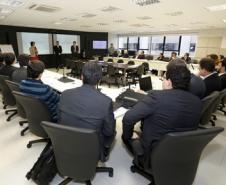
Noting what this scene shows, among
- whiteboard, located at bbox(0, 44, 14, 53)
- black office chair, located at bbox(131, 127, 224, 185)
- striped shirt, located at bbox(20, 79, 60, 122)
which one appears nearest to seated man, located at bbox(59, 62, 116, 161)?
black office chair, located at bbox(131, 127, 224, 185)

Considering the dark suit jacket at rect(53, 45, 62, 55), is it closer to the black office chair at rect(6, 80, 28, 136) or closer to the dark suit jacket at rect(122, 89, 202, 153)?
the black office chair at rect(6, 80, 28, 136)

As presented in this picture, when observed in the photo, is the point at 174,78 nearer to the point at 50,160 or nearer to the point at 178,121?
the point at 178,121

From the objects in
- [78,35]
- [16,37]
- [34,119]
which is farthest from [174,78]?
[78,35]

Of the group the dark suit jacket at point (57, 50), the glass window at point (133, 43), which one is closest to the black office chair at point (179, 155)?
the dark suit jacket at point (57, 50)

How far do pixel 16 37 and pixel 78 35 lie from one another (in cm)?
400

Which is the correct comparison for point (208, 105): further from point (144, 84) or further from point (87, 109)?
point (87, 109)

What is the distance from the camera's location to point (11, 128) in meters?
3.00

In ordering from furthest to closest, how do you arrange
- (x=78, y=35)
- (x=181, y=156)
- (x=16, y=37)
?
(x=78, y=35), (x=16, y=37), (x=181, y=156)

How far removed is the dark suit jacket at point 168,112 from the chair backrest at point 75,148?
51 cm

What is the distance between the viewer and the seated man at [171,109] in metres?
1.36

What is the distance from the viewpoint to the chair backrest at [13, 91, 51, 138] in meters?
1.80

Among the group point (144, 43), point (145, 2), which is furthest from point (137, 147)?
point (144, 43)

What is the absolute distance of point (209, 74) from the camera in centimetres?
308

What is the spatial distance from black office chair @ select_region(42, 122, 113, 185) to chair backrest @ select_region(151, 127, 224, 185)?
0.49m
